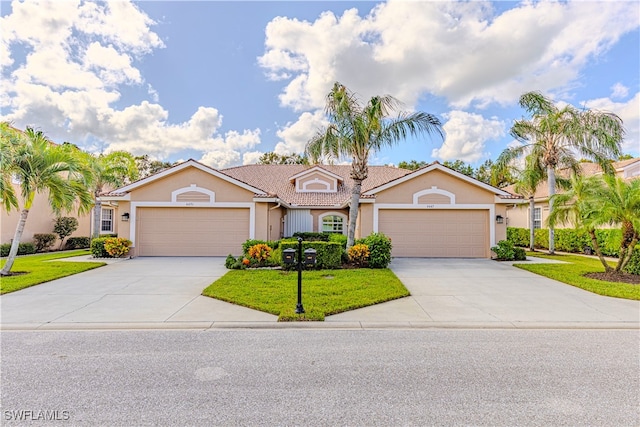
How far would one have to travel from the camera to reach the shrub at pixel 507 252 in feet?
45.2

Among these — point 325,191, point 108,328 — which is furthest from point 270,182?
point 108,328

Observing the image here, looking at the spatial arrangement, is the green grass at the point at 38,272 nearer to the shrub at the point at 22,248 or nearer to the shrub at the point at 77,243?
the shrub at the point at 22,248

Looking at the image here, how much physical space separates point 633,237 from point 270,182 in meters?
17.7

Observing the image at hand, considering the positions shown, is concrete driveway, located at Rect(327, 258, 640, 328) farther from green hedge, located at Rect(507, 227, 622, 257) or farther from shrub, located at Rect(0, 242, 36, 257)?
shrub, located at Rect(0, 242, 36, 257)

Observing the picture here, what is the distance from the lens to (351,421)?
2936 millimetres

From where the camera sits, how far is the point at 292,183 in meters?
21.1

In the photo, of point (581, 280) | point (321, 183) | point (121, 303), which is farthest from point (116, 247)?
point (581, 280)

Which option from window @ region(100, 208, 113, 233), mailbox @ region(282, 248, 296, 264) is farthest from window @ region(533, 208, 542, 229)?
window @ region(100, 208, 113, 233)

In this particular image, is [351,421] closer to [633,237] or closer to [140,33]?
[633,237]

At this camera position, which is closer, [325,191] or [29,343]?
[29,343]

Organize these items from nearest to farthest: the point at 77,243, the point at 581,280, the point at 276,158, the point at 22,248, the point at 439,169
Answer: the point at 581,280
the point at 439,169
the point at 22,248
the point at 77,243
the point at 276,158

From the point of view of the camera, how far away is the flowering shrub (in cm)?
1173

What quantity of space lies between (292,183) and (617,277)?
53.3ft

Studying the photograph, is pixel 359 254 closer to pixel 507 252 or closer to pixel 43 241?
pixel 507 252
